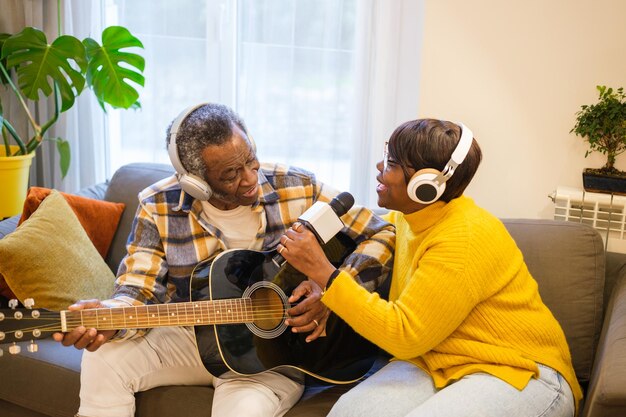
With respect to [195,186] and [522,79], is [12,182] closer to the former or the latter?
[195,186]

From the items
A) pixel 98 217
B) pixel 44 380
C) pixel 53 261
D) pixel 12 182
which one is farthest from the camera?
pixel 12 182

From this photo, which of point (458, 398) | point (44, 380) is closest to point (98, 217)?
point (44, 380)

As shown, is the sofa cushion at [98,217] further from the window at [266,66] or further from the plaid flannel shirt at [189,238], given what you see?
the window at [266,66]

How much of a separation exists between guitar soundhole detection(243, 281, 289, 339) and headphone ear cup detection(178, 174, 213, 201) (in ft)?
0.90

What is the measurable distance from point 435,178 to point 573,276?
0.71m

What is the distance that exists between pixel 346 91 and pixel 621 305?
71.9 inches

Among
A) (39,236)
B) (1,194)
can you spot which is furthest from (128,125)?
(39,236)

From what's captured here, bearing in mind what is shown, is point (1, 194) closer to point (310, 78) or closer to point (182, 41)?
point (182, 41)

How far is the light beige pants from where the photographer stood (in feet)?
5.90

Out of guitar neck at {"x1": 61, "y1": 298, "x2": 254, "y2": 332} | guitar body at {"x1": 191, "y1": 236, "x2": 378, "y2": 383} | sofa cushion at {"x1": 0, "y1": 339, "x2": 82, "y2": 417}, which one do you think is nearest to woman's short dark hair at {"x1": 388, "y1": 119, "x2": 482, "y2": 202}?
guitar body at {"x1": 191, "y1": 236, "x2": 378, "y2": 383}

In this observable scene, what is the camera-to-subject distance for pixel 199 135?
1864mm

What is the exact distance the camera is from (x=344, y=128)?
3.46 m

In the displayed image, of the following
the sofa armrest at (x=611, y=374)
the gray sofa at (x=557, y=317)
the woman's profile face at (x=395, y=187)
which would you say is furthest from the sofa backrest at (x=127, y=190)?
the sofa armrest at (x=611, y=374)

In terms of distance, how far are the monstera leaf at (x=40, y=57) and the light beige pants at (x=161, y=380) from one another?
5.12ft
